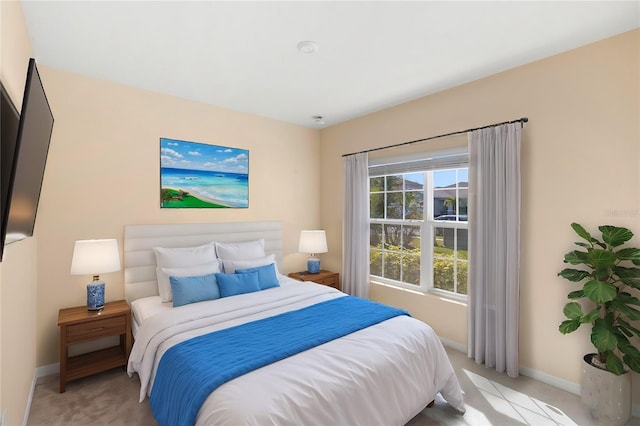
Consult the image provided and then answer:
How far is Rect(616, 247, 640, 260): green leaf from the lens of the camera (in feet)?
6.68

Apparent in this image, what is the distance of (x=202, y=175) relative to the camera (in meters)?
3.60

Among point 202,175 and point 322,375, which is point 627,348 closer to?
point 322,375

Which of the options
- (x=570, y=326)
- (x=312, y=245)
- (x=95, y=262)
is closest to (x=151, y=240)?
(x=95, y=262)

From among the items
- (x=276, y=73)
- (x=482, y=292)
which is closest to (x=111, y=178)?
(x=276, y=73)

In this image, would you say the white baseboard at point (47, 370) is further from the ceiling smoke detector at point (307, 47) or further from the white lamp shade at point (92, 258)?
the ceiling smoke detector at point (307, 47)

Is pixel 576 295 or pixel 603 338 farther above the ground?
pixel 576 295

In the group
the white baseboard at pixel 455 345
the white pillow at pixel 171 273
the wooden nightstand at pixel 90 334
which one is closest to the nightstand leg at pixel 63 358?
the wooden nightstand at pixel 90 334

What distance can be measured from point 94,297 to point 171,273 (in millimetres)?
621

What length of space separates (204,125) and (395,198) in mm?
2409

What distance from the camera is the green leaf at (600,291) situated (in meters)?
2.01

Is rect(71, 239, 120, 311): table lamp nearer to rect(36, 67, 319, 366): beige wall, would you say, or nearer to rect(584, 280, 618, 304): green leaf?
rect(36, 67, 319, 366): beige wall

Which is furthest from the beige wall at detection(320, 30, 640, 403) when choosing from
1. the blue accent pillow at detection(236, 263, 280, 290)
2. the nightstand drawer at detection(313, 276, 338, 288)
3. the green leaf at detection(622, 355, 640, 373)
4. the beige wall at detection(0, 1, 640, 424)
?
the blue accent pillow at detection(236, 263, 280, 290)

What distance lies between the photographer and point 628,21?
2.10 metres

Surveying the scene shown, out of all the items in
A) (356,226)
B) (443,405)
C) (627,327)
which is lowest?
(443,405)
